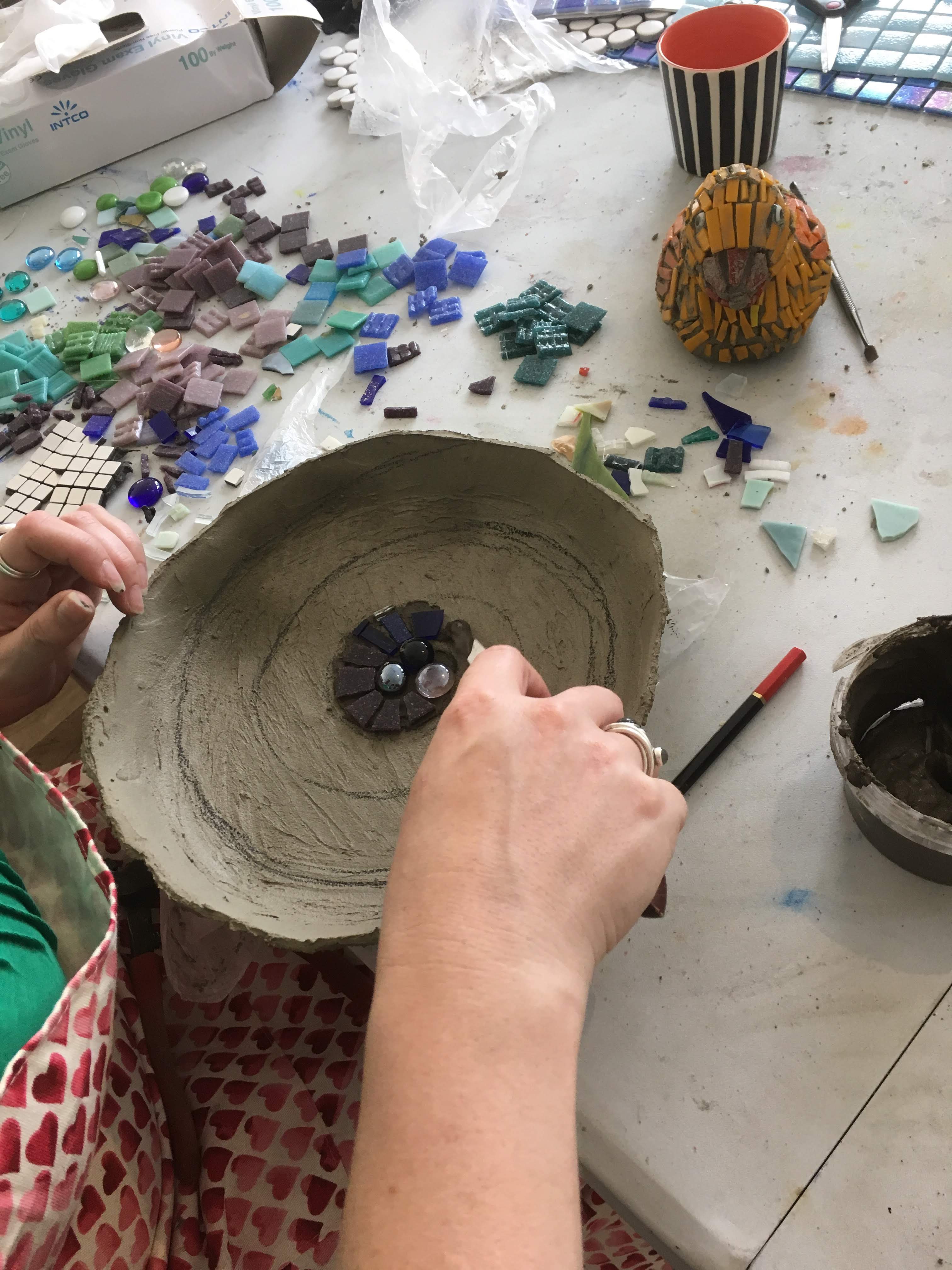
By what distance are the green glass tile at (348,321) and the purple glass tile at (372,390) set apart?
100 millimetres

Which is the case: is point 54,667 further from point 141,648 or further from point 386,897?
point 386,897

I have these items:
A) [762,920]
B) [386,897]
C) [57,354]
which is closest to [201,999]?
[386,897]

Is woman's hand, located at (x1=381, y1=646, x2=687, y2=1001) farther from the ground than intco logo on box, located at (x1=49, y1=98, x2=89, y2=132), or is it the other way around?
intco logo on box, located at (x1=49, y1=98, x2=89, y2=132)

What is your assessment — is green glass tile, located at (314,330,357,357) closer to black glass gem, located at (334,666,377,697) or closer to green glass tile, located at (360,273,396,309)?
green glass tile, located at (360,273,396,309)

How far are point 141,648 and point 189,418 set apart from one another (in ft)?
1.71

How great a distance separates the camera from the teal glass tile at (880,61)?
131 cm

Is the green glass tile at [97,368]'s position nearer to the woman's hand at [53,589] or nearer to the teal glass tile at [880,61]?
the woman's hand at [53,589]

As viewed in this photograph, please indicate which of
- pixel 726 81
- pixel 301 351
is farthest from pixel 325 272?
pixel 726 81

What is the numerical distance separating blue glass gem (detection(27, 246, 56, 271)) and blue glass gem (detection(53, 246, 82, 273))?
12mm

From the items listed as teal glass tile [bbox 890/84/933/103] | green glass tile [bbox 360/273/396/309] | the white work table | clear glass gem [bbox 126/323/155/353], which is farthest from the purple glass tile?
teal glass tile [bbox 890/84/933/103]

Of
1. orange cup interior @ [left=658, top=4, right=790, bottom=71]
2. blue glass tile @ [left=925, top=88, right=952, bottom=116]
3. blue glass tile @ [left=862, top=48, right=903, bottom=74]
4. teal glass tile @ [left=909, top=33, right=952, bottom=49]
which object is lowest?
blue glass tile @ [left=925, top=88, right=952, bottom=116]

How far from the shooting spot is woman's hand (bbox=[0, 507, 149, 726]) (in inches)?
32.2

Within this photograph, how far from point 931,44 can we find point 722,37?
324mm

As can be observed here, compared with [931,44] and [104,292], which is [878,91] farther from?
[104,292]
